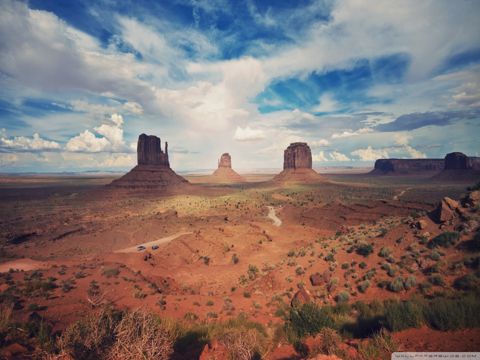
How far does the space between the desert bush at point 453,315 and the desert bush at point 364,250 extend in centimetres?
986

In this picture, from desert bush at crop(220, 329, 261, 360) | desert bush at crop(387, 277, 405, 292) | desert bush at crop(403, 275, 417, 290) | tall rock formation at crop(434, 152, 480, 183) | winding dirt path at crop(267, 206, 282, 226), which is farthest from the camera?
tall rock formation at crop(434, 152, 480, 183)

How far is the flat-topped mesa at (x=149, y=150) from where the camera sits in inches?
3866

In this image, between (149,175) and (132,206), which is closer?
(132,206)

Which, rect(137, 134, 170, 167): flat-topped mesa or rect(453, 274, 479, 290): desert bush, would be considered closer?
rect(453, 274, 479, 290): desert bush

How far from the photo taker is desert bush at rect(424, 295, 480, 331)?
6248mm

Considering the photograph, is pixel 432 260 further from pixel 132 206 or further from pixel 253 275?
pixel 132 206

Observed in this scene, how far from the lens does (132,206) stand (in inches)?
2586

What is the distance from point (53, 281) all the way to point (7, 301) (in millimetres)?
6022

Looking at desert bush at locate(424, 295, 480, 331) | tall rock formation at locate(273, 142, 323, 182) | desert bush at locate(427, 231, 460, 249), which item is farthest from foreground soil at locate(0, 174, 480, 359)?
tall rock formation at locate(273, 142, 323, 182)

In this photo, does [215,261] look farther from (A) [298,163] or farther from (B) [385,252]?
(A) [298,163]

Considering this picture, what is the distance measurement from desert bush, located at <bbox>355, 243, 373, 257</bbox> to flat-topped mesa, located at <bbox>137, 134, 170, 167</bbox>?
314ft

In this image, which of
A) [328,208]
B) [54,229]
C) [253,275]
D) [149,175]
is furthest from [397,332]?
[149,175]

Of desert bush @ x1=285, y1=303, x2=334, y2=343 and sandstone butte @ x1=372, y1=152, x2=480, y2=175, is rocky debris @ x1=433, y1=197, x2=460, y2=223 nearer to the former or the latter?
desert bush @ x1=285, y1=303, x2=334, y2=343

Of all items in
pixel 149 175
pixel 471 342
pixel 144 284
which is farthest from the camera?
pixel 149 175
